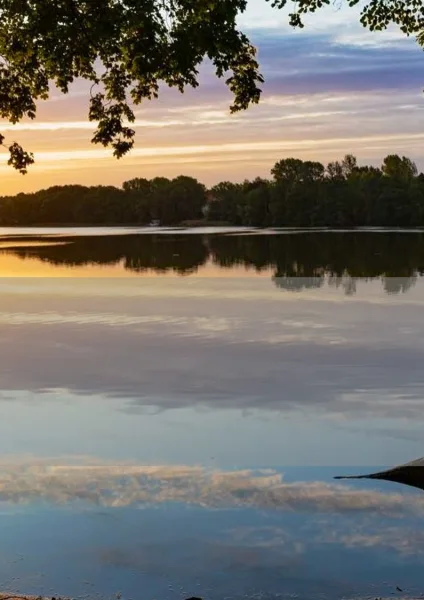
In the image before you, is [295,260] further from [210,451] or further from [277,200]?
[277,200]

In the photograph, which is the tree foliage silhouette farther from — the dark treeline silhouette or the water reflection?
the dark treeline silhouette

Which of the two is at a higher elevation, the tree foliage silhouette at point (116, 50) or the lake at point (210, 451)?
the tree foliage silhouette at point (116, 50)

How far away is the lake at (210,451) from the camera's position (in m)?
7.55

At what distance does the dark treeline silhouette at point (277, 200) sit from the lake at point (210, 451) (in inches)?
4729

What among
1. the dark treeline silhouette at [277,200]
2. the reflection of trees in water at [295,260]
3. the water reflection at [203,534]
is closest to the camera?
the water reflection at [203,534]

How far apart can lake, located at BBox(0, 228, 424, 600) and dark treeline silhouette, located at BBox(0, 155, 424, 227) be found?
120116 millimetres

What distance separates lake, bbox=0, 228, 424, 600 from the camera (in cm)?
755

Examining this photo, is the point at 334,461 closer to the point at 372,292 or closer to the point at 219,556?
the point at 219,556

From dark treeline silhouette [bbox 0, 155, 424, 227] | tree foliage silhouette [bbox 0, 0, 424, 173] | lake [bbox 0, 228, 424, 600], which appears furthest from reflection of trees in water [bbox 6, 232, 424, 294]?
dark treeline silhouette [bbox 0, 155, 424, 227]

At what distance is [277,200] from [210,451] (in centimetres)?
14529

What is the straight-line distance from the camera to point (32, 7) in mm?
12430

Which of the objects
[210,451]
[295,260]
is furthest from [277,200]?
[210,451]

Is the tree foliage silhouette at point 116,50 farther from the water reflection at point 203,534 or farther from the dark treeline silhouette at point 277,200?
the dark treeline silhouette at point 277,200

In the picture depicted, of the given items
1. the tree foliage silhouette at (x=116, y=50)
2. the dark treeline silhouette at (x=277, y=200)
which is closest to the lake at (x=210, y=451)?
the tree foliage silhouette at (x=116, y=50)
